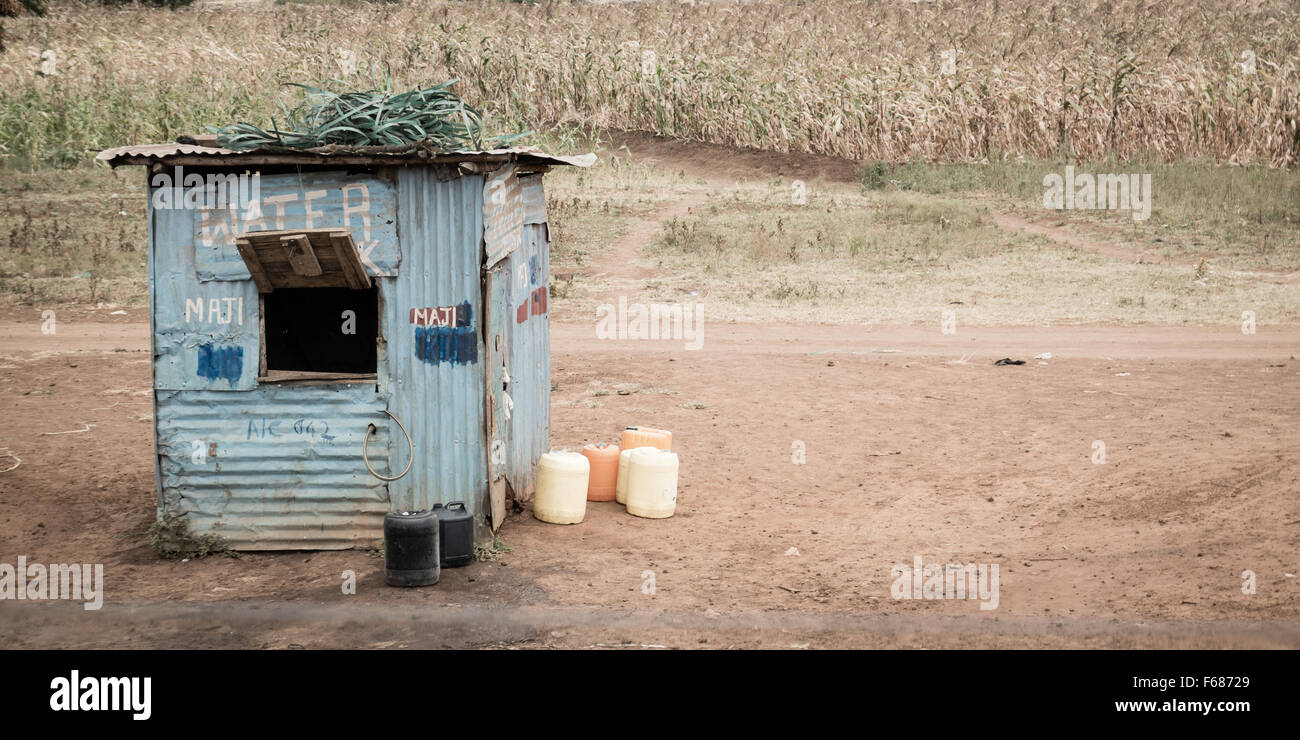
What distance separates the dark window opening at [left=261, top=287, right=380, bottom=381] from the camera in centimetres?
958

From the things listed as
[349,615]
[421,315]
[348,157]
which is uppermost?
[348,157]

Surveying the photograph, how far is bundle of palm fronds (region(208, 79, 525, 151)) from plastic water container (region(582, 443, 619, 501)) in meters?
2.63

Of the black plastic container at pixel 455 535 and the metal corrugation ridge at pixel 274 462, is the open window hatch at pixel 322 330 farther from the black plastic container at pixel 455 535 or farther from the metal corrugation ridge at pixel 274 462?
the black plastic container at pixel 455 535

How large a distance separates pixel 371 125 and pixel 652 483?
11.0ft

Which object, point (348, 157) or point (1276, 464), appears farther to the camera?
point (1276, 464)

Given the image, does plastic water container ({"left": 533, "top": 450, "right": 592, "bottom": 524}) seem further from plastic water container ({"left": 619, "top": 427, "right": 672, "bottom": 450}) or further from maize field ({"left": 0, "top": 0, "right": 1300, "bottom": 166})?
maize field ({"left": 0, "top": 0, "right": 1300, "bottom": 166})

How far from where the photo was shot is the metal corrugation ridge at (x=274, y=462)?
8125 mm

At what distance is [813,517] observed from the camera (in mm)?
9242

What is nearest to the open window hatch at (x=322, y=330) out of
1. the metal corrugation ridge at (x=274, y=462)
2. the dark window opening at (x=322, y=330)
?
the dark window opening at (x=322, y=330)

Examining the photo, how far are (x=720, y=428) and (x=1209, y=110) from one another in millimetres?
17534

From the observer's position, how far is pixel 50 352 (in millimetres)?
14820

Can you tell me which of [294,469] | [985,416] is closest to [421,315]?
[294,469]

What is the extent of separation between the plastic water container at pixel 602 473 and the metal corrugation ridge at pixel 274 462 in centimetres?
189

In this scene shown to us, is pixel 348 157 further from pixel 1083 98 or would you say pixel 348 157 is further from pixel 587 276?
pixel 1083 98
